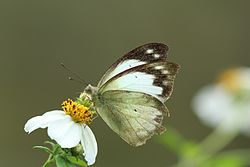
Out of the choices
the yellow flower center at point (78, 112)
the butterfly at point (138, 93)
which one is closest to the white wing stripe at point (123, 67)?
the butterfly at point (138, 93)

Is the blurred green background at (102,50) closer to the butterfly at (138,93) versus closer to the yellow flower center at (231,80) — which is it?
the yellow flower center at (231,80)

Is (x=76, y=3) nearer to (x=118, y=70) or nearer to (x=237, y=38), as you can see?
(x=237, y=38)

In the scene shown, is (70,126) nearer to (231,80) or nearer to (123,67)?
(123,67)

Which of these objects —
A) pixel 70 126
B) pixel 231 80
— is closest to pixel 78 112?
pixel 70 126

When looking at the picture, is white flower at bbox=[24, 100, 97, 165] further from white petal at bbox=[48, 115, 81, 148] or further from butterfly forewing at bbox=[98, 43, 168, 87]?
butterfly forewing at bbox=[98, 43, 168, 87]

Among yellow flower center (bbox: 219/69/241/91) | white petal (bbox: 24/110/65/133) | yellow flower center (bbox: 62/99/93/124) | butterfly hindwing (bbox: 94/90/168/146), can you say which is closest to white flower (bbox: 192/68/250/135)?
yellow flower center (bbox: 219/69/241/91)

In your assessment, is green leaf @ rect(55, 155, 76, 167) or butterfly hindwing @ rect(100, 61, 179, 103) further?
butterfly hindwing @ rect(100, 61, 179, 103)

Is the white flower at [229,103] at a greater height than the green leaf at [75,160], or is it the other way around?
the white flower at [229,103]
